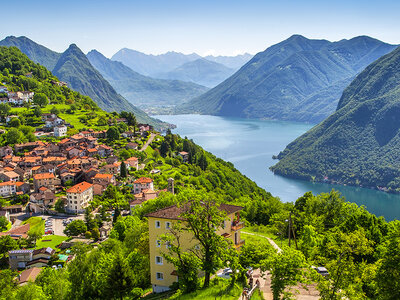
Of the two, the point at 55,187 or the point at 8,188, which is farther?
the point at 55,187

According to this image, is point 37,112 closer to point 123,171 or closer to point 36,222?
point 123,171

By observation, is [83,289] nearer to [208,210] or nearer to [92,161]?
[208,210]

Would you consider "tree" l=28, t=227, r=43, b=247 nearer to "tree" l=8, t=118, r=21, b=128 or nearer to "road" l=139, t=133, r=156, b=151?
"road" l=139, t=133, r=156, b=151

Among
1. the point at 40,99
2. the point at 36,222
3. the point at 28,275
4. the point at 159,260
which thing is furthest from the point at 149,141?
the point at 159,260

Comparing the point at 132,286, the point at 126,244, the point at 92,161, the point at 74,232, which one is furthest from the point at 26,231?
the point at 132,286

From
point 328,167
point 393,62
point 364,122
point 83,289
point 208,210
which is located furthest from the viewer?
point 393,62

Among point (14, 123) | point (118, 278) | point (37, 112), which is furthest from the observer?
point (37, 112)
